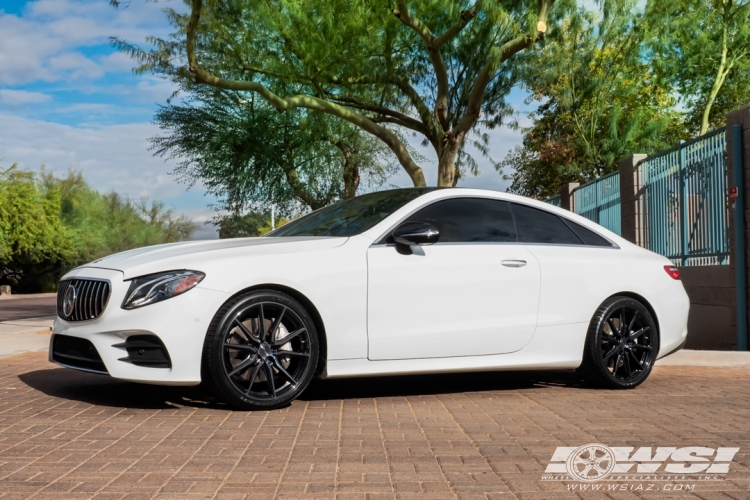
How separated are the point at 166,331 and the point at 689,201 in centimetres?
1004

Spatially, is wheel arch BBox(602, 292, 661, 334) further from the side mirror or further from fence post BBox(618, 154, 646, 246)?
fence post BBox(618, 154, 646, 246)

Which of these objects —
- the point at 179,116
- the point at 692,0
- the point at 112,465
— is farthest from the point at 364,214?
the point at 692,0

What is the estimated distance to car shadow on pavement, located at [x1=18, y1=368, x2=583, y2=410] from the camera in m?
6.79

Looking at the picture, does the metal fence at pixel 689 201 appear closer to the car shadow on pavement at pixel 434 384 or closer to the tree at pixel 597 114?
the car shadow on pavement at pixel 434 384

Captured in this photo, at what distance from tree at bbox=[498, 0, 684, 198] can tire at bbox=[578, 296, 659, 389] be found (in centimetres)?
2219

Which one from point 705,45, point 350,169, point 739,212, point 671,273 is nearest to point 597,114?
point 705,45

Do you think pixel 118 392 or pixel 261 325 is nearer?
pixel 261 325

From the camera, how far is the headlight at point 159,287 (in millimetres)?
6023

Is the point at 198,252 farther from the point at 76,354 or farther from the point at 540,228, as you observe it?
the point at 540,228

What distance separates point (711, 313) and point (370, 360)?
8.20 metres

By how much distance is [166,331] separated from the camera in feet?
19.5

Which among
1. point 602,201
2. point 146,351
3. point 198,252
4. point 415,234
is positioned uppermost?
point 602,201

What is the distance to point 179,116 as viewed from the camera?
2322 centimetres

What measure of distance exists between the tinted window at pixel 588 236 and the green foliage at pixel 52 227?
47965 millimetres
